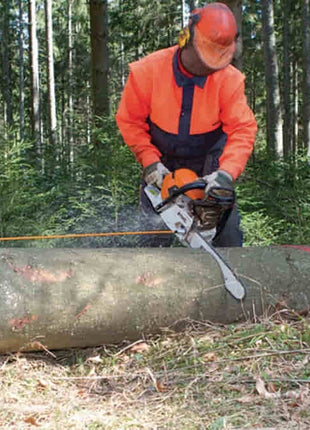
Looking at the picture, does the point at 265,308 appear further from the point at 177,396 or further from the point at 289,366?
the point at 177,396

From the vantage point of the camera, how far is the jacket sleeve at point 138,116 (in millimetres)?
3521

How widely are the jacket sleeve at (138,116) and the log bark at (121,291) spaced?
0.89 meters

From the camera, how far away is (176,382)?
246 cm

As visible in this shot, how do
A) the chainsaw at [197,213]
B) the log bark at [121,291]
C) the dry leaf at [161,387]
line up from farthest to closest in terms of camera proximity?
the chainsaw at [197,213] < the log bark at [121,291] < the dry leaf at [161,387]

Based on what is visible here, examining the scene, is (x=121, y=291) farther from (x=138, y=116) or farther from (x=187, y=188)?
(x=138, y=116)

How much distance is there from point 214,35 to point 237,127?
0.64m

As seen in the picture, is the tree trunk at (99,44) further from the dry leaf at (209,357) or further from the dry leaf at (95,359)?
the dry leaf at (209,357)

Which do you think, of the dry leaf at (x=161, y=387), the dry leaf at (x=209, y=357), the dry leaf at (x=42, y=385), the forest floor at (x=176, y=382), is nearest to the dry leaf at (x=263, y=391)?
the forest floor at (x=176, y=382)

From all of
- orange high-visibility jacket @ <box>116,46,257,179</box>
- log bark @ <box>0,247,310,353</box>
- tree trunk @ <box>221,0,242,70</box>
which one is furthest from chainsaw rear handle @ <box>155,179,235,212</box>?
tree trunk @ <box>221,0,242,70</box>

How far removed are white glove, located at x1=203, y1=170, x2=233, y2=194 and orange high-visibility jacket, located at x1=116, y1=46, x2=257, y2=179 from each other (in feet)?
0.30

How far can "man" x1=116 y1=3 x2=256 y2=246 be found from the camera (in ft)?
10.7

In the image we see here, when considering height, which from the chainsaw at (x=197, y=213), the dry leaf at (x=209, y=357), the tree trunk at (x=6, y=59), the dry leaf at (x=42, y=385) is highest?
the tree trunk at (x=6, y=59)

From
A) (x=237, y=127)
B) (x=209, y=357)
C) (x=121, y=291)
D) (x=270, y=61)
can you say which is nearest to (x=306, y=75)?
(x=270, y=61)

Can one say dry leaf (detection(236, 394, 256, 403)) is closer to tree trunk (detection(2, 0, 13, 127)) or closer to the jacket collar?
the jacket collar
